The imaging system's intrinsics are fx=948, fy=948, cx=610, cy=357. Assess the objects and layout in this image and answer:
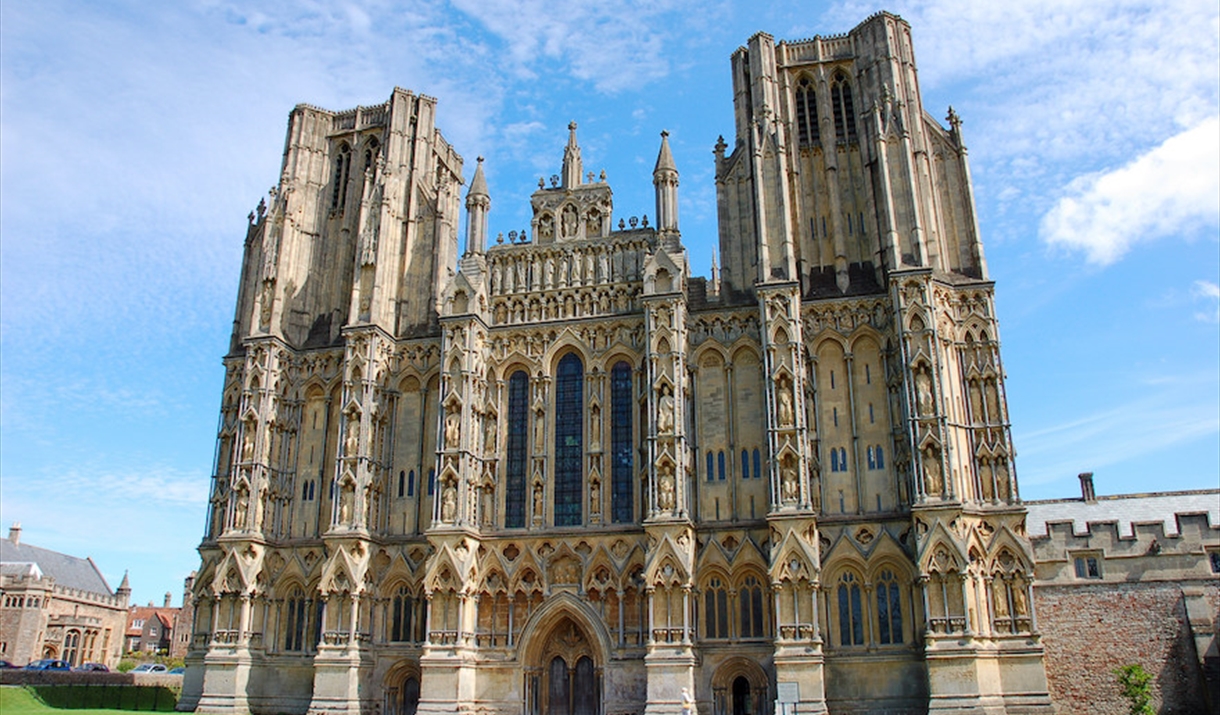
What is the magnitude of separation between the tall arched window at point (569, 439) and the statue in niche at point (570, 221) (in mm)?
4855

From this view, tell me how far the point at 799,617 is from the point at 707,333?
10.3 m

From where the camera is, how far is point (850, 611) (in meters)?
29.3

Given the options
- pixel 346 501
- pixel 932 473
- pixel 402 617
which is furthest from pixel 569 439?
pixel 932 473

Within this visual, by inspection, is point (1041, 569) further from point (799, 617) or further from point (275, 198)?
point (275, 198)

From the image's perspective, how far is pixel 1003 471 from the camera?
96.4 feet

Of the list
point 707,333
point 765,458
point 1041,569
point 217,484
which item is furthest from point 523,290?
point 1041,569

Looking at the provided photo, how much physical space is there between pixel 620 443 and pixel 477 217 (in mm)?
10738

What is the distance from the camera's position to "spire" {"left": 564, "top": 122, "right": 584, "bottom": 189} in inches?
1460

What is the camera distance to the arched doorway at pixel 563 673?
102 ft

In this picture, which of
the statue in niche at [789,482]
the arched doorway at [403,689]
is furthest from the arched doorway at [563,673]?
the statue in niche at [789,482]

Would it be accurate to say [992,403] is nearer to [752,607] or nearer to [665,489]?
[752,607]

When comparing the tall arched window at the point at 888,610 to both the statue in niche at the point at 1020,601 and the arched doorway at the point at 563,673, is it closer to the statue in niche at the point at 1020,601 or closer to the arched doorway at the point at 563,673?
the statue in niche at the point at 1020,601

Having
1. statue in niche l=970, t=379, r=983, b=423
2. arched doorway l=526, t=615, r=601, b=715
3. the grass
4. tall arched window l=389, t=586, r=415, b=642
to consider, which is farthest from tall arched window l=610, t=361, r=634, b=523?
the grass

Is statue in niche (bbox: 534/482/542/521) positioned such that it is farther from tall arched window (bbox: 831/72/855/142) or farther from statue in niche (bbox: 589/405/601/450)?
tall arched window (bbox: 831/72/855/142)
